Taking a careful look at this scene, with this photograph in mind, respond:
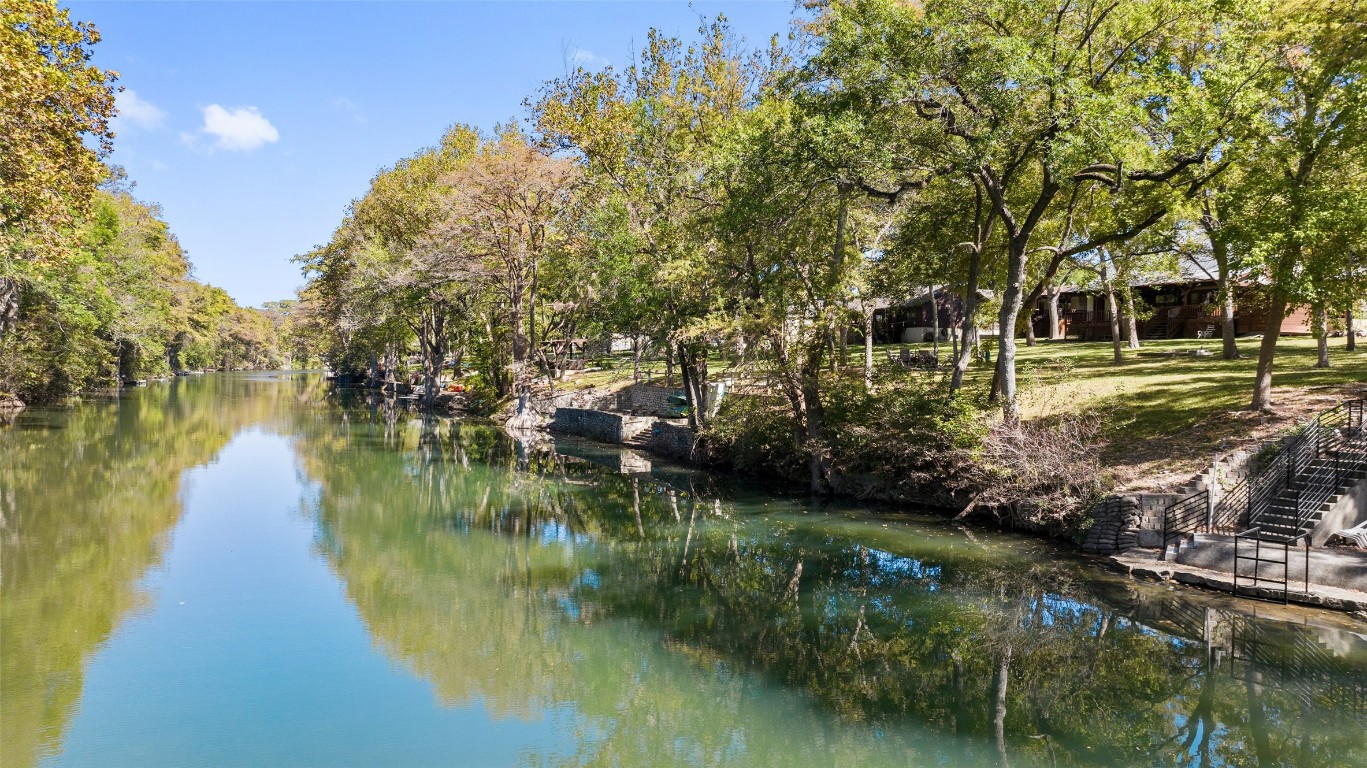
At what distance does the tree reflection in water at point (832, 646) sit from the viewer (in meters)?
9.78

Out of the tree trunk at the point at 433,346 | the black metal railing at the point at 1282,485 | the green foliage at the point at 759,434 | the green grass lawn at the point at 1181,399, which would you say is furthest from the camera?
the tree trunk at the point at 433,346

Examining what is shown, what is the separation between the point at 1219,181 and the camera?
2027 cm

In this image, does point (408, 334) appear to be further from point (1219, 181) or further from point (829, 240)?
point (1219, 181)

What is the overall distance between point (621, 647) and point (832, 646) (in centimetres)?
323

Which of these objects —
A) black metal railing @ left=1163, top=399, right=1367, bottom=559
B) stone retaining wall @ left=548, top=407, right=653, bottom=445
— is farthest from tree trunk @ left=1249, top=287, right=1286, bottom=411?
stone retaining wall @ left=548, top=407, right=653, bottom=445

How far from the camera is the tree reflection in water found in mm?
9781

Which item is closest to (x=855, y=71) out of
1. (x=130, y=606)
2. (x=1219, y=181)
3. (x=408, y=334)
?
(x=1219, y=181)

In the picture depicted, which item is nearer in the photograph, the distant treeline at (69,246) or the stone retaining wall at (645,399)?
the distant treeline at (69,246)

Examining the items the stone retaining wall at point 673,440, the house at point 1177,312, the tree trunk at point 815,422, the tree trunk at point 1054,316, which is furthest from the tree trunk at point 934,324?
the stone retaining wall at point 673,440

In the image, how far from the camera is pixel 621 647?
12594 millimetres

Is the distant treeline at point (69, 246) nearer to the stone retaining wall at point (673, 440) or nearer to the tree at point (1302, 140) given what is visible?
the stone retaining wall at point (673, 440)

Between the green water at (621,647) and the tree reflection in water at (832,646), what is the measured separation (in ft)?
0.18

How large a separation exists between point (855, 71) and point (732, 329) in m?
8.07

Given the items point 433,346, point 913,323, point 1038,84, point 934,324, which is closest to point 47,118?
point 1038,84
